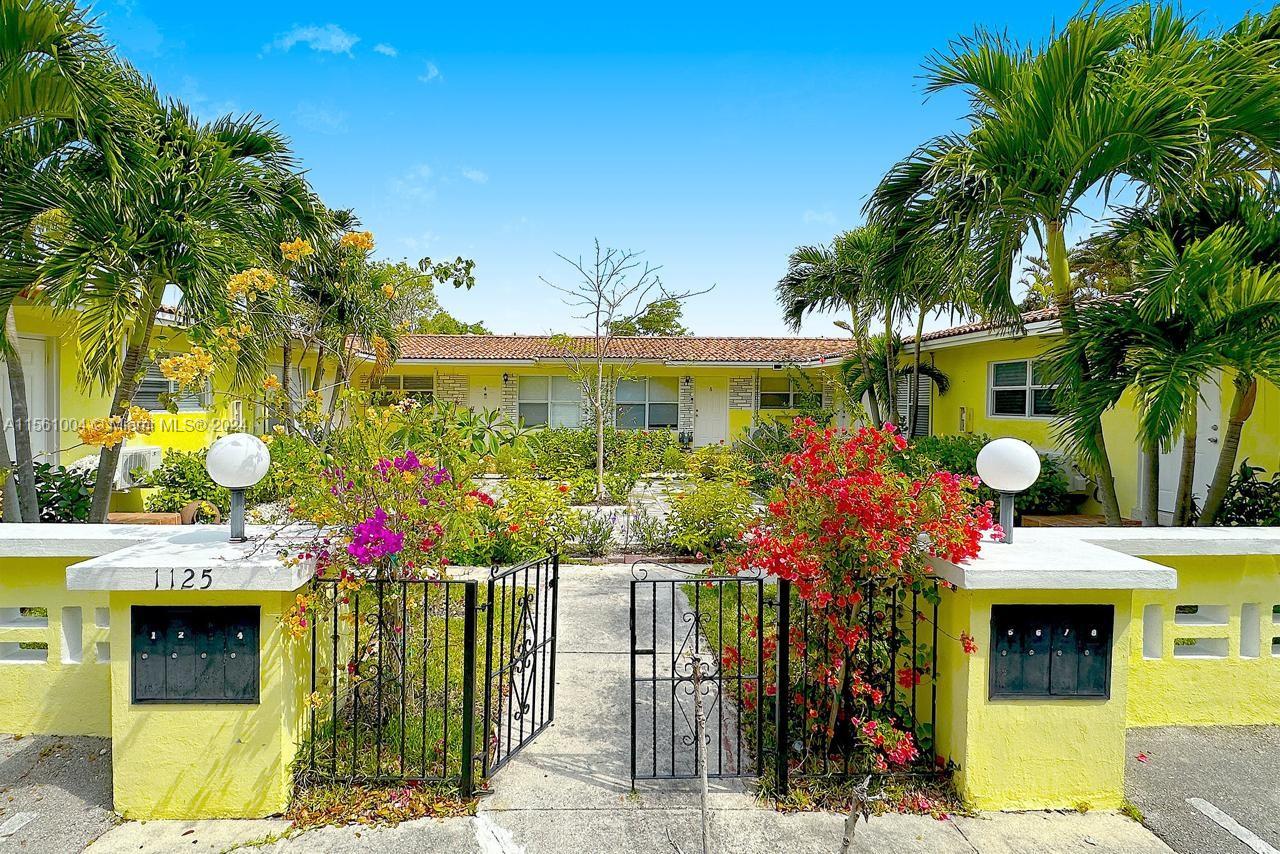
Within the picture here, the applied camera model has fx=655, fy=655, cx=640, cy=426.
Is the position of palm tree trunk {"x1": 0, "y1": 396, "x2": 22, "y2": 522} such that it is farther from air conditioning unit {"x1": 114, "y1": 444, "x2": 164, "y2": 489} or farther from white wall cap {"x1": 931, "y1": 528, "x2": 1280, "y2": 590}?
white wall cap {"x1": 931, "y1": 528, "x2": 1280, "y2": 590}

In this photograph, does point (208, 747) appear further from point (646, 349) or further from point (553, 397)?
point (646, 349)

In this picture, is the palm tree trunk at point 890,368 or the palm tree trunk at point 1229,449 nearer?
the palm tree trunk at point 1229,449

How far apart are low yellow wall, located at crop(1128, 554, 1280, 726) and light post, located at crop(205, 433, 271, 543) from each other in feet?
14.2

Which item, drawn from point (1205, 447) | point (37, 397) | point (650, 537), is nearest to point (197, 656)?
point (650, 537)

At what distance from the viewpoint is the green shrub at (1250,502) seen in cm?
595

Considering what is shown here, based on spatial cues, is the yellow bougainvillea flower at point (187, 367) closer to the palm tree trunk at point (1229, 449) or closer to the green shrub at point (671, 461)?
the palm tree trunk at point (1229, 449)

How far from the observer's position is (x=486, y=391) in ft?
60.3

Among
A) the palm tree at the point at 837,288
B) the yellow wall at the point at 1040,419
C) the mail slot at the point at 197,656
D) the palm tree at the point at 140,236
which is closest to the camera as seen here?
the mail slot at the point at 197,656

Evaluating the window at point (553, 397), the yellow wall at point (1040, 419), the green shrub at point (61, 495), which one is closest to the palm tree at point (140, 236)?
the green shrub at point (61, 495)

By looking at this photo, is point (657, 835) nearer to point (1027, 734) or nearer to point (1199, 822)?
point (1027, 734)

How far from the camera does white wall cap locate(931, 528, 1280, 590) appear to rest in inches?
104

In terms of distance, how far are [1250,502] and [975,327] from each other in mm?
5635

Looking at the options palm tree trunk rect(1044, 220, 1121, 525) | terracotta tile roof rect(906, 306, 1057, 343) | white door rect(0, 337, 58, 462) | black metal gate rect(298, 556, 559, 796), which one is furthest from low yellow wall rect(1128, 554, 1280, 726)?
white door rect(0, 337, 58, 462)

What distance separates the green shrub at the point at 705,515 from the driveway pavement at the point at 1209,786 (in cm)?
373
